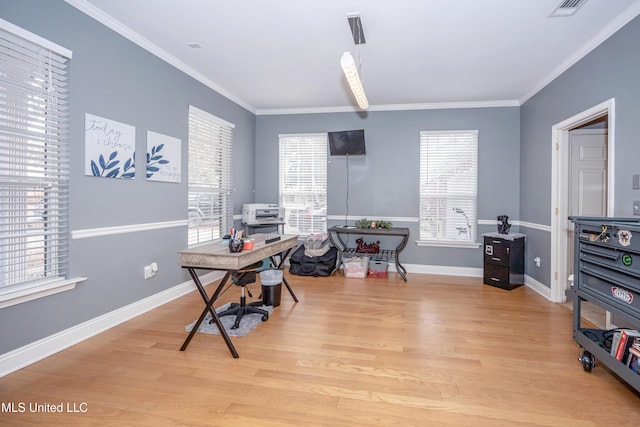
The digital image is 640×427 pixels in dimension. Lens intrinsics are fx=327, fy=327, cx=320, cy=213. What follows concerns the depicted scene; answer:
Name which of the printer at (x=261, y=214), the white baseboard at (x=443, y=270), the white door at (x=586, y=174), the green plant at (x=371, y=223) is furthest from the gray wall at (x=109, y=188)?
the white door at (x=586, y=174)

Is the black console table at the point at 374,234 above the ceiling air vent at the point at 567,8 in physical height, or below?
below

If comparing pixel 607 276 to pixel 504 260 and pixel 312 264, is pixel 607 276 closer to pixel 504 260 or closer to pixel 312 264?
pixel 504 260

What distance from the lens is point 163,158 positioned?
138 inches

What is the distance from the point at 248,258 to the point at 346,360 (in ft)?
3.51

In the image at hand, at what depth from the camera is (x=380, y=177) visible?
5.38 m

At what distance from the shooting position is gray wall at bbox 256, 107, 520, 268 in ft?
16.4

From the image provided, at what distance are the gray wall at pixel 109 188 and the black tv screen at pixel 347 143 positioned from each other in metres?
2.24

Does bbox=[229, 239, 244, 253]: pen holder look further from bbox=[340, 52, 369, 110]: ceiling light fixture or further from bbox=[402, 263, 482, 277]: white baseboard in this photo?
bbox=[402, 263, 482, 277]: white baseboard

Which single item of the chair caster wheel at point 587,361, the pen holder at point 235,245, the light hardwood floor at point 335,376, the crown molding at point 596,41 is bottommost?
the light hardwood floor at point 335,376

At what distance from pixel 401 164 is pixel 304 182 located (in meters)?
1.65

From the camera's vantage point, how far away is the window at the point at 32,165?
7.07 feet

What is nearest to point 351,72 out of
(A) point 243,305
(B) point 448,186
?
(A) point 243,305

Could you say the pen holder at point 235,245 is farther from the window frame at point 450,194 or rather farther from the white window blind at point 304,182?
the window frame at point 450,194

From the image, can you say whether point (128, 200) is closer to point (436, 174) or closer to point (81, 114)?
point (81, 114)
